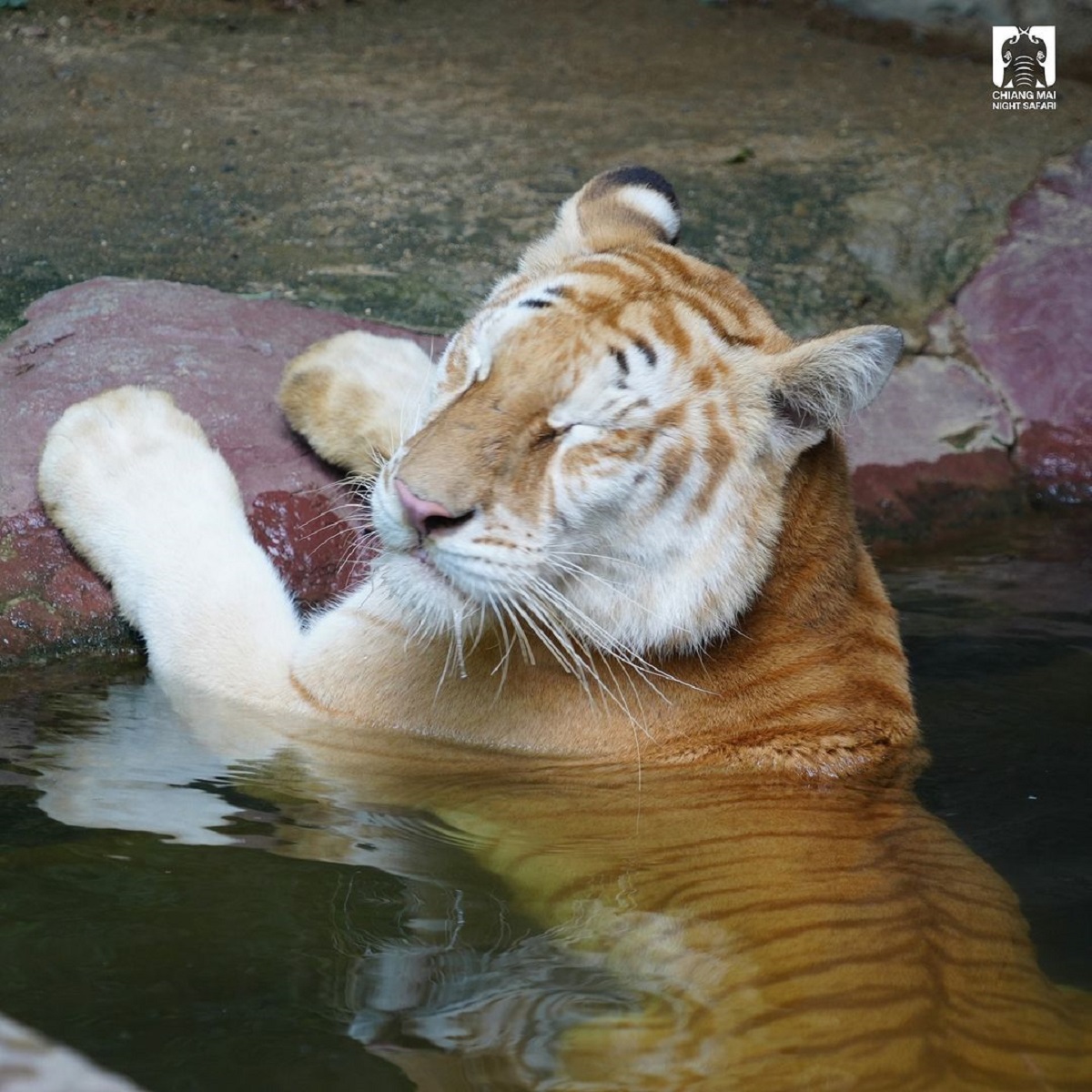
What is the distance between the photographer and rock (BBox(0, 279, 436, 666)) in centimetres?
388

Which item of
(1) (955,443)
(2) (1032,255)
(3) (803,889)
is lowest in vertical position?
(3) (803,889)

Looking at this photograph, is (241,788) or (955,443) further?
(955,443)

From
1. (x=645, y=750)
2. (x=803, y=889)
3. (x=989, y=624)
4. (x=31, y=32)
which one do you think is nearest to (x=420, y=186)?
(x=31, y=32)

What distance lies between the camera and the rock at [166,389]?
388cm

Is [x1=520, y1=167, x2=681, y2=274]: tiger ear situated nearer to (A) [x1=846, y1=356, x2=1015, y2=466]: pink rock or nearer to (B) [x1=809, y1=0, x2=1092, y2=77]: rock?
(A) [x1=846, y1=356, x2=1015, y2=466]: pink rock

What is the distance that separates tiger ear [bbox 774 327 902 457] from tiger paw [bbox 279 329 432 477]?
1.15 m

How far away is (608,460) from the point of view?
10.1 ft

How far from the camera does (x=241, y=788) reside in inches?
130

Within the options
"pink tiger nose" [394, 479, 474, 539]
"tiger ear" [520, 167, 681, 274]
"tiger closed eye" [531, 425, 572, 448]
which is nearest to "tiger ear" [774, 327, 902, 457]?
"tiger closed eye" [531, 425, 572, 448]

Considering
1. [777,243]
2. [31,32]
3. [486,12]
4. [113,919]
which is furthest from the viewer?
[486,12]

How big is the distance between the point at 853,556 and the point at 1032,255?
9.55 feet

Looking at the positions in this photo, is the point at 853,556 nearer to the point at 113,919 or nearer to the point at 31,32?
the point at 113,919

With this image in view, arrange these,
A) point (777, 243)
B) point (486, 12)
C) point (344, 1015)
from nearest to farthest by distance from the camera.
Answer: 1. point (344, 1015)
2. point (777, 243)
3. point (486, 12)

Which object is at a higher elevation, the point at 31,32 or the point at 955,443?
the point at 31,32
